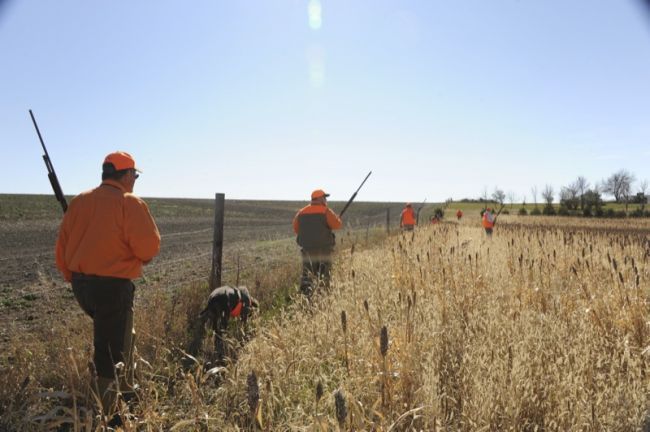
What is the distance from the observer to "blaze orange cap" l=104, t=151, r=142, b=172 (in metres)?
3.35

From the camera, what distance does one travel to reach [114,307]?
127 inches

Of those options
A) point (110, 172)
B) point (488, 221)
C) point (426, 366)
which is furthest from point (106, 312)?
point (488, 221)

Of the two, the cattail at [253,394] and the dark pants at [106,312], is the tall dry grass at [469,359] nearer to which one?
the cattail at [253,394]

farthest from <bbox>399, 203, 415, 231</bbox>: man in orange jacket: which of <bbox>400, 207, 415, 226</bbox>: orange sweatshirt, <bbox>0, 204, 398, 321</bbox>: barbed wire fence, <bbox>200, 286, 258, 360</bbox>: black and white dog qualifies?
<bbox>200, 286, 258, 360</bbox>: black and white dog

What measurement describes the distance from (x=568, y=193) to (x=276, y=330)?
A: 308 feet

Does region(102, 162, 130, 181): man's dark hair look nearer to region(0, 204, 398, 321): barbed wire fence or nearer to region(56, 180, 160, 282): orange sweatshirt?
region(56, 180, 160, 282): orange sweatshirt

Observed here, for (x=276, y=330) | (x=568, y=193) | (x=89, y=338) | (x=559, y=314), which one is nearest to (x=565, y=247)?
(x=559, y=314)

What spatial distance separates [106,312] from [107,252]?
52cm

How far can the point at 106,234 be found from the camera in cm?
314

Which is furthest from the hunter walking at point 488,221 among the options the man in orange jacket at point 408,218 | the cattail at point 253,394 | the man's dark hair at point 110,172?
the cattail at point 253,394

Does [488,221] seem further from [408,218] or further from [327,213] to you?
[327,213]

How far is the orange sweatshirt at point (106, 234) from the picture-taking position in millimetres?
3133

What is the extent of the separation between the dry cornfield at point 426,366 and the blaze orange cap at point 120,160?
1623mm

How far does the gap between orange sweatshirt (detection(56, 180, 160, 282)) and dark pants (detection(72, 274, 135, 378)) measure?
99 mm
